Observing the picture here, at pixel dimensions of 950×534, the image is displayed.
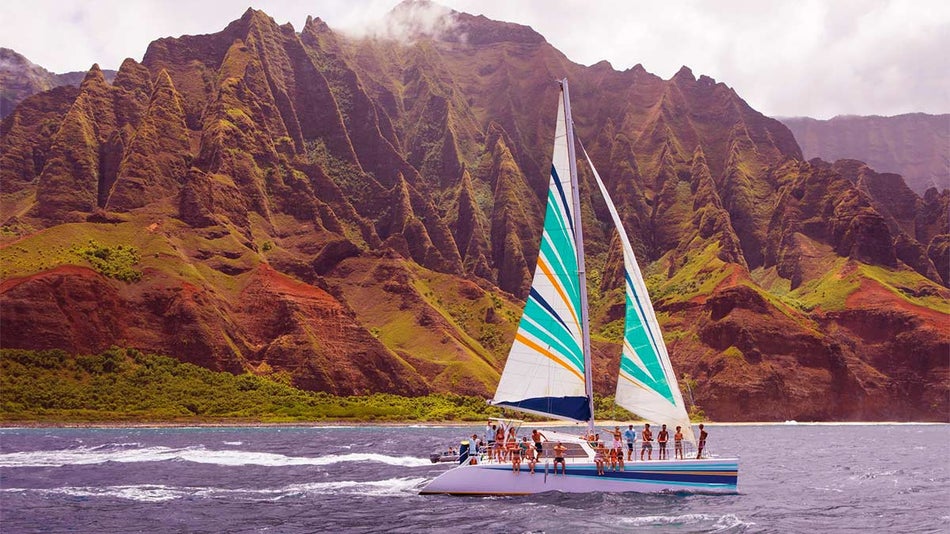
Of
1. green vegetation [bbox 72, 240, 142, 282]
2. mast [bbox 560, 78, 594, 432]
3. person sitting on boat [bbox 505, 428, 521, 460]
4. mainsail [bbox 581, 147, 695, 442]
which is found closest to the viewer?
person sitting on boat [bbox 505, 428, 521, 460]

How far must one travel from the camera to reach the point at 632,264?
144 feet

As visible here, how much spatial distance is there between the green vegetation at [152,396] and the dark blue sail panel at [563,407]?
10471cm

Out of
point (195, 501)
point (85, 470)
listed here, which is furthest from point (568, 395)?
point (85, 470)

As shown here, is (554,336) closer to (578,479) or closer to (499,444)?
(499,444)

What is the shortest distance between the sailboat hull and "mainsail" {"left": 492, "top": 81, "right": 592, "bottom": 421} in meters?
2.62

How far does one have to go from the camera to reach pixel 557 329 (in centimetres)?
4344

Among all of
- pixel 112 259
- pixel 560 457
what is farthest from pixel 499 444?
pixel 112 259

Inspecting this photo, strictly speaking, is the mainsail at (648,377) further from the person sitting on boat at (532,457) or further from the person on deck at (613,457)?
the person sitting on boat at (532,457)

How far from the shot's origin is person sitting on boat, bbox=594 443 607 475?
41.3m

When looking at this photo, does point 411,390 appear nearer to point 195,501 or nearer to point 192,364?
point 192,364

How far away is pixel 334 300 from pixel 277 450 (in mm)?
113351

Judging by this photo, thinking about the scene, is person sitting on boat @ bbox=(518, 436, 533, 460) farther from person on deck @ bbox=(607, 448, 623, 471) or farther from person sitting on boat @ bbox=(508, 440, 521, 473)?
person on deck @ bbox=(607, 448, 623, 471)

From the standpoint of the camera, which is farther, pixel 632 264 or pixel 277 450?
pixel 277 450

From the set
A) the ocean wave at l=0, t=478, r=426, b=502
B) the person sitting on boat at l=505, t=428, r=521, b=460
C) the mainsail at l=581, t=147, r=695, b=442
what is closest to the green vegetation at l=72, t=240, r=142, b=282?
the ocean wave at l=0, t=478, r=426, b=502
